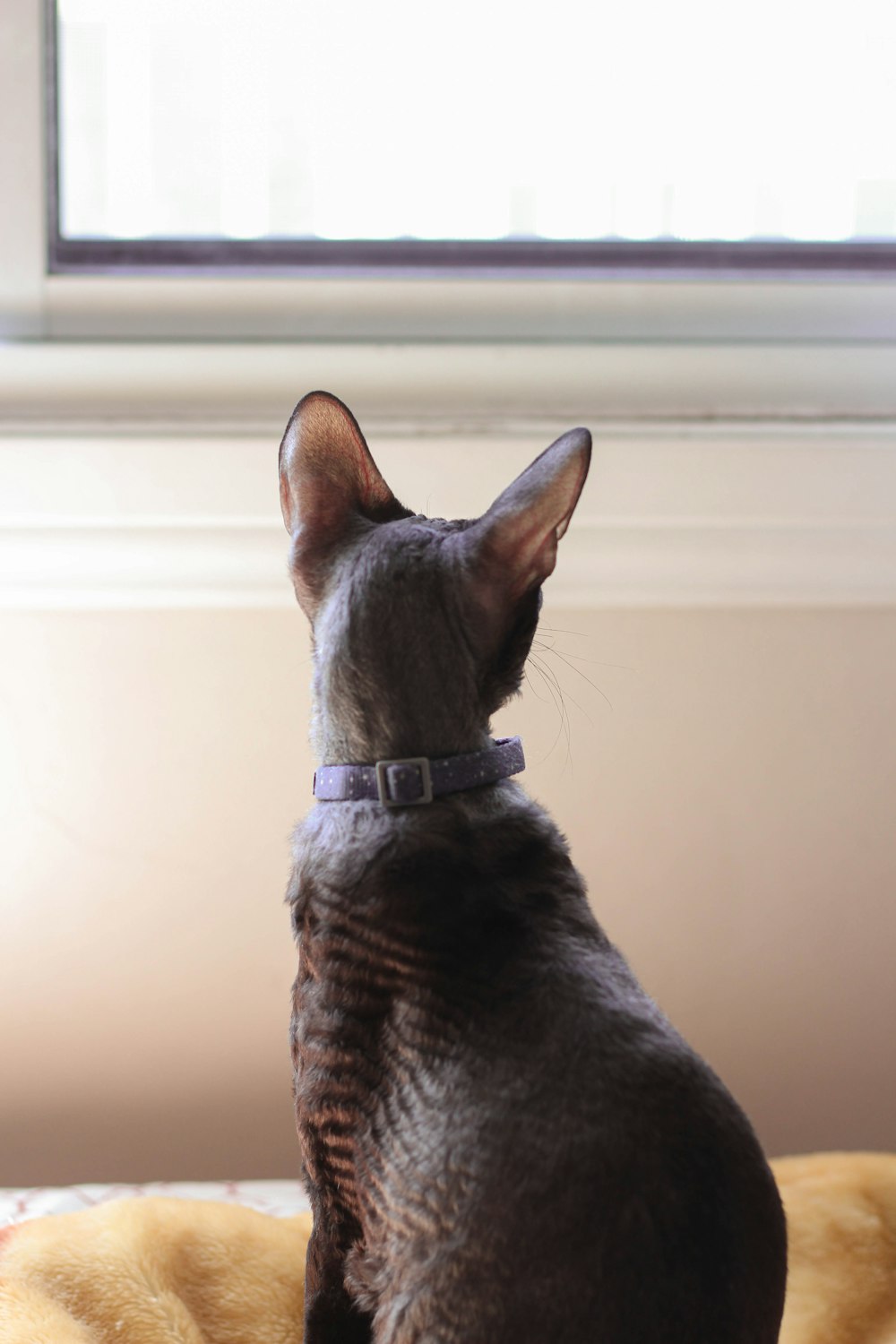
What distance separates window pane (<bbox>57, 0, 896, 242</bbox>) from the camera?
999 mm

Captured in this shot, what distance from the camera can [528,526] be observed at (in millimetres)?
503

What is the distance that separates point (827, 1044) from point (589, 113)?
82cm

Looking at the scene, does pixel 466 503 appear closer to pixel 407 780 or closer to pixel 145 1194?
pixel 407 780

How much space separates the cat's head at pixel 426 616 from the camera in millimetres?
510

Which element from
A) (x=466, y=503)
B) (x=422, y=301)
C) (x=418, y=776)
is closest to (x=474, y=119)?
(x=422, y=301)

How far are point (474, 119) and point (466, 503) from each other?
0.34m

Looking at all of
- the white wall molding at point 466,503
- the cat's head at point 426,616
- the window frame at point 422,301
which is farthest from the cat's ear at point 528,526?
the window frame at point 422,301

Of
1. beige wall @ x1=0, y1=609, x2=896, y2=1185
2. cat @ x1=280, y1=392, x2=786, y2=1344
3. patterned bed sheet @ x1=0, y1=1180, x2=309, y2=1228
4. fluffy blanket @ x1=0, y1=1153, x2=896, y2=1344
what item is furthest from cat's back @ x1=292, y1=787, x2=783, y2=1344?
beige wall @ x1=0, y1=609, x2=896, y2=1185

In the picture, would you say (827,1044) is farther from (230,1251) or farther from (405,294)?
(405,294)

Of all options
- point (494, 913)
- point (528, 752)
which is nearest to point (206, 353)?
point (528, 752)

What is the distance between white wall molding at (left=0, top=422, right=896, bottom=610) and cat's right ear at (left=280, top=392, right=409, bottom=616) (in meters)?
0.34

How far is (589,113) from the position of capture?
1.01 meters

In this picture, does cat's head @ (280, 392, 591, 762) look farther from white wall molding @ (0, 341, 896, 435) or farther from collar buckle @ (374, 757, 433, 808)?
white wall molding @ (0, 341, 896, 435)

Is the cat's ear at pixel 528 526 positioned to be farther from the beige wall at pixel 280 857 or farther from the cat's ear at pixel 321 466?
the beige wall at pixel 280 857
